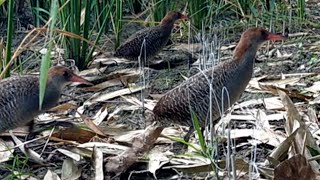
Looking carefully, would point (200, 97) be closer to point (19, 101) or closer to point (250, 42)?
point (250, 42)

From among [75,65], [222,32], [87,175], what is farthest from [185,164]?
[222,32]

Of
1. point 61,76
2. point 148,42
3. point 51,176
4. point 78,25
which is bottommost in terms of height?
point 51,176

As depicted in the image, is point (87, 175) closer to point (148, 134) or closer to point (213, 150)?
point (148, 134)

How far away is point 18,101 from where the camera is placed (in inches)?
177

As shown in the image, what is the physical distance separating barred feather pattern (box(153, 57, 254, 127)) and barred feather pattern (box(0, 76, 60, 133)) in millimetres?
705

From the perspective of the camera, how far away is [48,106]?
4.72 m

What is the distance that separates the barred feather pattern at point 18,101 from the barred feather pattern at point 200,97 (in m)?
0.71

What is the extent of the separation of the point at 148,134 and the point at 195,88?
1.21 feet

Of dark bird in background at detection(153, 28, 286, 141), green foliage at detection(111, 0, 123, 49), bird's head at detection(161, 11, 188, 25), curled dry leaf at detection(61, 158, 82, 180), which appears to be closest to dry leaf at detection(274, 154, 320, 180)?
dark bird in background at detection(153, 28, 286, 141)

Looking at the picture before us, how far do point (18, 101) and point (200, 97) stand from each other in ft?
3.37

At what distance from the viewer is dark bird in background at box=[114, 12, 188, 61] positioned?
20.9 feet

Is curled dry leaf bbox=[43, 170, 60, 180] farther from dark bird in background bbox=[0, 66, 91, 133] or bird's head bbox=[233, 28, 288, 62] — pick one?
bird's head bbox=[233, 28, 288, 62]

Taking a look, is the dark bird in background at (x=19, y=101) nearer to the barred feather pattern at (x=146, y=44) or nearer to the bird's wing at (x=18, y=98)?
the bird's wing at (x=18, y=98)

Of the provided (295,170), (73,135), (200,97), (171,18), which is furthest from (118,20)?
(295,170)
